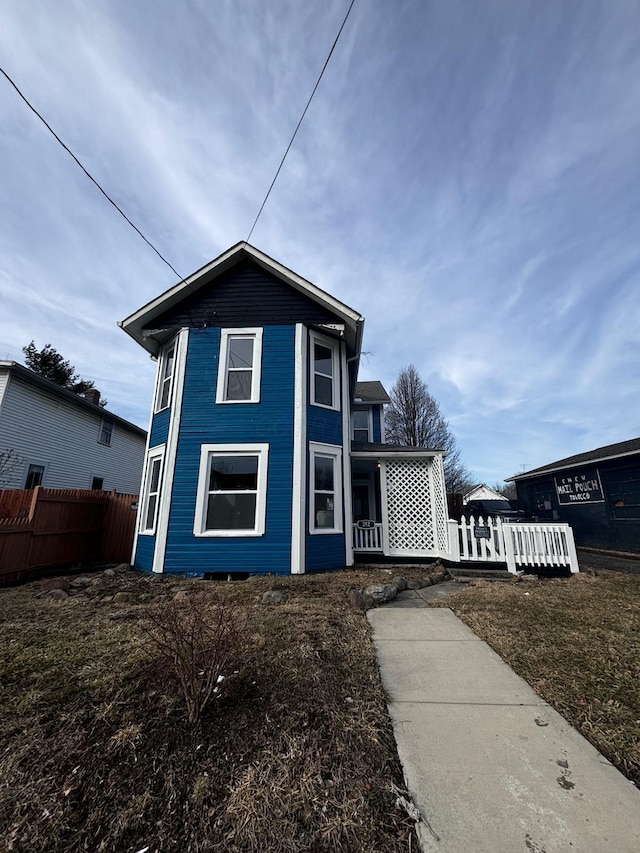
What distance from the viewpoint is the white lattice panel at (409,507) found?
9125 mm

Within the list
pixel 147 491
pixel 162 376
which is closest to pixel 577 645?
pixel 147 491

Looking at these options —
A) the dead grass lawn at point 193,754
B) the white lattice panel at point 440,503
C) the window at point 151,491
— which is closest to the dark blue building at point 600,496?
the white lattice panel at point 440,503

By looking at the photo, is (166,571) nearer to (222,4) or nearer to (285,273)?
(285,273)

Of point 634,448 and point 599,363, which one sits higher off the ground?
point 599,363

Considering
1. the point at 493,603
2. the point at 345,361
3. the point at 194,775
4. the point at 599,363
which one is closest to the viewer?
the point at 194,775

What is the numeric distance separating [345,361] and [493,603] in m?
6.69

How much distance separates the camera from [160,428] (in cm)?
905

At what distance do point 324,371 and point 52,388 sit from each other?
1165cm

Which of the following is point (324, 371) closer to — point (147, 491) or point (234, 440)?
point (234, 440)

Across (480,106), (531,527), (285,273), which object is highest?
(480,106)

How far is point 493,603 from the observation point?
214 inches

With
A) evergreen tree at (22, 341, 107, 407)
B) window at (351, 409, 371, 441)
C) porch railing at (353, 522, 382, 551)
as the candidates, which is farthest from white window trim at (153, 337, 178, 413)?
evergreen tree at (22, 341, 107, 407)

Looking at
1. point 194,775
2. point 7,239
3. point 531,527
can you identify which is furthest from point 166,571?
point 531,527

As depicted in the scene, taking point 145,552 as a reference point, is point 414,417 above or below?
above
